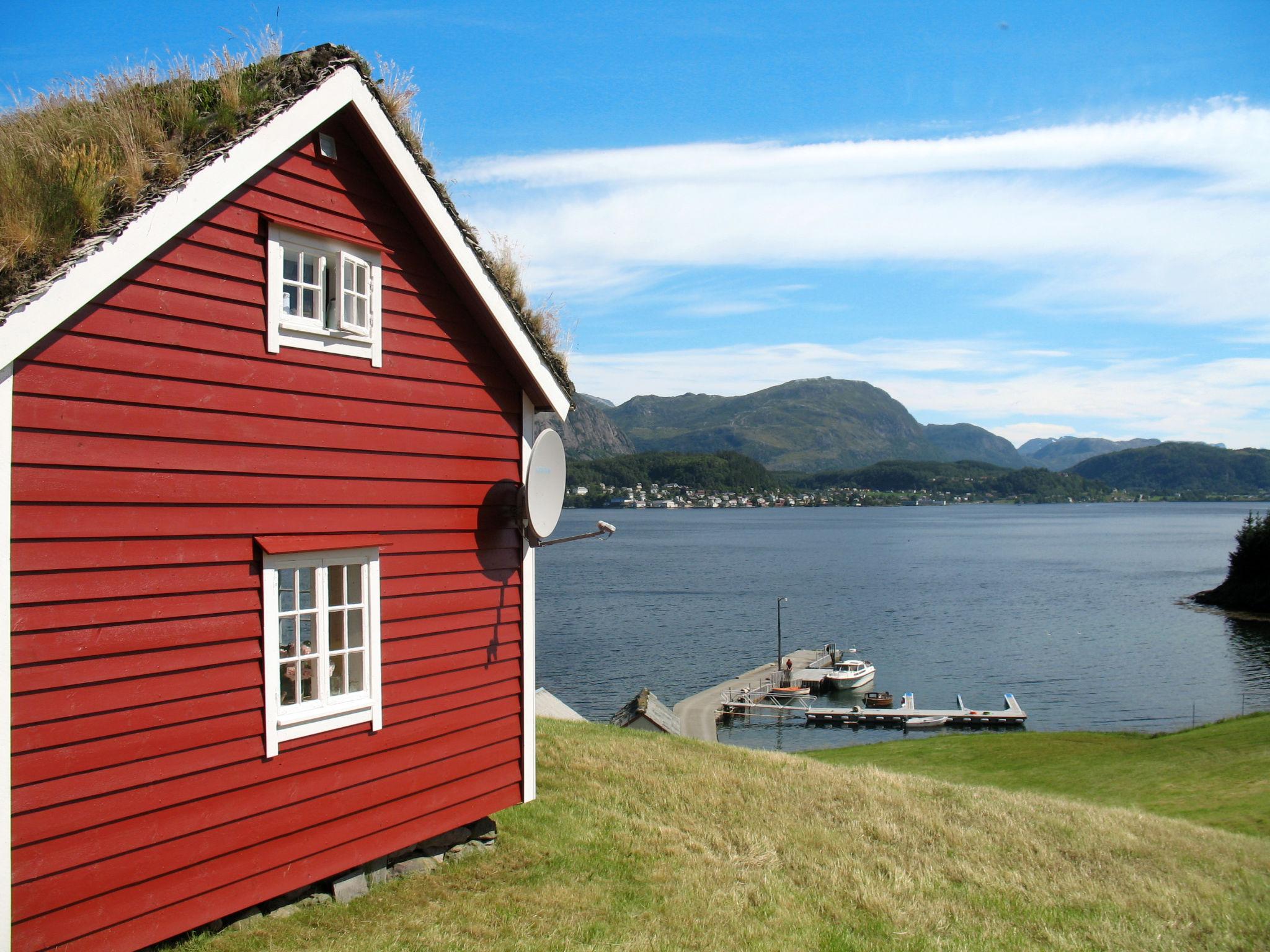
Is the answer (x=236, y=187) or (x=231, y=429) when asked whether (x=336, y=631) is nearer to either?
(x=231, y=429)

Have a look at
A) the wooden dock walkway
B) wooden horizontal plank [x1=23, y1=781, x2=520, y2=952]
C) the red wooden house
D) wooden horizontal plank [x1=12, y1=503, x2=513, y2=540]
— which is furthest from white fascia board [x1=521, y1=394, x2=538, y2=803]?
the wooden dock walkway

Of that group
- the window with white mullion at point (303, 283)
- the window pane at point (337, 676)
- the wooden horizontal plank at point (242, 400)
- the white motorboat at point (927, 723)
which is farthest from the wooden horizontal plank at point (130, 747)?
the white motorboat at point (927, 723)

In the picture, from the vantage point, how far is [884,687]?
58.4m

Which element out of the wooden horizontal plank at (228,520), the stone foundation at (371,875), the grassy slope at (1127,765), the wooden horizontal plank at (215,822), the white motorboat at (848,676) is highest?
the wooden horizontal plank at (228,520)

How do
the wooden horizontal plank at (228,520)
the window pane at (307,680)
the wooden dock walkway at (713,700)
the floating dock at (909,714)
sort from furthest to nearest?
Answer: the floating dock at (909,714), the wooden dock walkway at (713,700), the window pane at (307,680), the wooden horizontal plank at (228,520)

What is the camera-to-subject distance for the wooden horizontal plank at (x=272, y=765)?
6402mm

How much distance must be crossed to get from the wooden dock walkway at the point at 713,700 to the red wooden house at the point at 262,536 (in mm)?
28987

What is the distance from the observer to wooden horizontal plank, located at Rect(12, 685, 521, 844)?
252 inches

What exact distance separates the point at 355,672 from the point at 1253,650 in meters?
77.3

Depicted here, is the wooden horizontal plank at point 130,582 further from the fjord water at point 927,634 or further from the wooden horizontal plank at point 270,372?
the fjord water at point 927,634

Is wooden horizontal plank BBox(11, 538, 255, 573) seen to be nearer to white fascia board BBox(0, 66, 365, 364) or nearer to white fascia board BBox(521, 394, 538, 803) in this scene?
white fascia board BBox(0, 66, 365, 364)

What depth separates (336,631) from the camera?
8852 mm

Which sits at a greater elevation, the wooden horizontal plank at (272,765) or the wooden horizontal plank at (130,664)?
the wooden horizontal plank at (130,664)

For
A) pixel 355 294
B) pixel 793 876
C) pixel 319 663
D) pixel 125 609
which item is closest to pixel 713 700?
pixel 793 876
